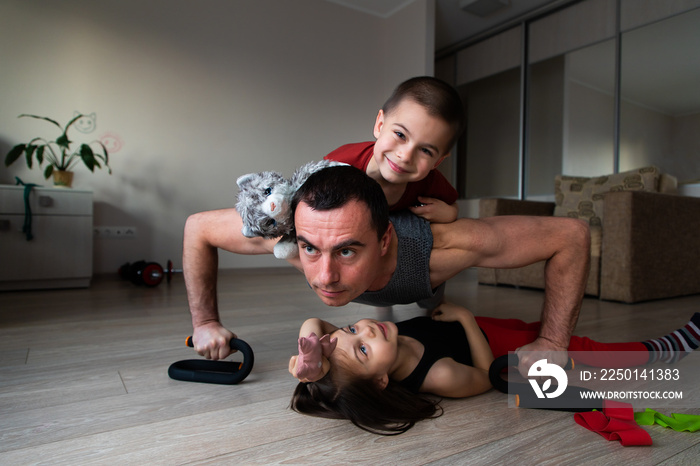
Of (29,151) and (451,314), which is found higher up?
(29,151)

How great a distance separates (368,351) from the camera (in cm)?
103

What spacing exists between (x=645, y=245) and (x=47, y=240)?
3.97m

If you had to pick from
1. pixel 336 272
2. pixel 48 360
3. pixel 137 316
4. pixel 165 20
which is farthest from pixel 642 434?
pixel 165 20

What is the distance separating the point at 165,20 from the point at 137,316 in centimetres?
295

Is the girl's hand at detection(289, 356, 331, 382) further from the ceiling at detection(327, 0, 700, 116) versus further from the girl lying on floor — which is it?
the ceiling at detection(327, 0, 700, 116)

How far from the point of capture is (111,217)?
3695mm

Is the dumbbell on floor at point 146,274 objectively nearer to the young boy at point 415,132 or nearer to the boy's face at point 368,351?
the young boy at point 415,132

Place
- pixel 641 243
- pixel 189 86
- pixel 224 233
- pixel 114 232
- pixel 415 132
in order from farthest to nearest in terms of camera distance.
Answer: pixel 189 86 < pixel 114 232 < pixel 641 243 < pixel 224 233 < pixel 415 132

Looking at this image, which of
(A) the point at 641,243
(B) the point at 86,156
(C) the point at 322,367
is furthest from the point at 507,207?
(B) the point at 86,156

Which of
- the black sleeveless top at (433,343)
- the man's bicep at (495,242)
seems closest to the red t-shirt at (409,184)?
the man's bicep at (495,242)

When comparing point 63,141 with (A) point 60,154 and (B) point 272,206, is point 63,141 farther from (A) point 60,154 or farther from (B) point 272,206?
(B) point 272,206

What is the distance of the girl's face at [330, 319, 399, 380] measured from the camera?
39.9 inches

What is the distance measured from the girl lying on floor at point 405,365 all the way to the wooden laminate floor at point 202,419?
0.04 metres

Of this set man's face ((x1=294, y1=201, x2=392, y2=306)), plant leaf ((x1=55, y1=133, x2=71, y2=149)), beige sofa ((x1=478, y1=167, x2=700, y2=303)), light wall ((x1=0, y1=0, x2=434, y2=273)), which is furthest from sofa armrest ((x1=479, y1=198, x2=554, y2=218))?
plant leaf ((x1=55, y1=133, x2=71, y2=149))
